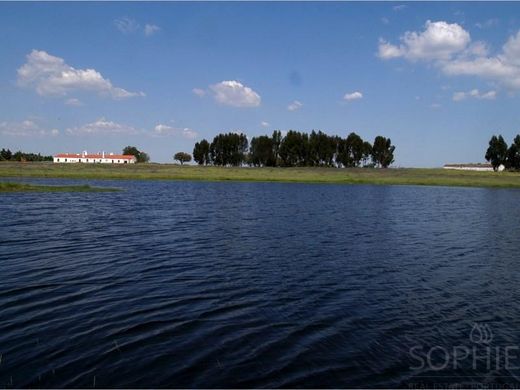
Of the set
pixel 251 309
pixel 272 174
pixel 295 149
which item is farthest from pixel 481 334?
pixel 295 149

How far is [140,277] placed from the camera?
1816 centimetres

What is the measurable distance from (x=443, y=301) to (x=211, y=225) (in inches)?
848

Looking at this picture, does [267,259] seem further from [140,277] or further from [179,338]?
[179,338]

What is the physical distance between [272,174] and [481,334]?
137m

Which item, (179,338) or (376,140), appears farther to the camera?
(376,140)

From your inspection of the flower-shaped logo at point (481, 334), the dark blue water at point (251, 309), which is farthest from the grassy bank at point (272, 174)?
the flower-shaped logo at point (481, 334)

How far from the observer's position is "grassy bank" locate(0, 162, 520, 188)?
124 metres

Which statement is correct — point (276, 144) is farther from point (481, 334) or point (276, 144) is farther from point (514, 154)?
point (481, 334)

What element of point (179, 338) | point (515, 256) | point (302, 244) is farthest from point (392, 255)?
point (179, 338)

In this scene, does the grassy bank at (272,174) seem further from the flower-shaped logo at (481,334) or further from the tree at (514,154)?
the flower-shaped logo at (481,334)

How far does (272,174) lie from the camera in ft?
491

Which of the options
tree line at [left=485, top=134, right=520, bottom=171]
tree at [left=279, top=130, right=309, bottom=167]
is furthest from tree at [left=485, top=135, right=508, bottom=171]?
tree at [left=279, top=130, right=309, bottom=167]

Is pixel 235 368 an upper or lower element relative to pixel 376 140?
lower

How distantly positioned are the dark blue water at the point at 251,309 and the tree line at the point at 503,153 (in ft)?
543
